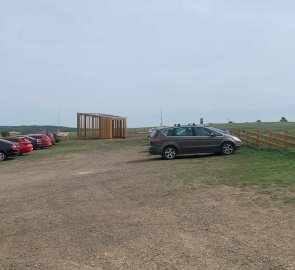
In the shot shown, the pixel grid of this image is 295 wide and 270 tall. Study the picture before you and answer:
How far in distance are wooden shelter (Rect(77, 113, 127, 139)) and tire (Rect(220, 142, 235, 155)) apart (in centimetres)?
3065

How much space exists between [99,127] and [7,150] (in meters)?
25.4

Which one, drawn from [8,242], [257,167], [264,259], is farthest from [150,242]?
[257,167]

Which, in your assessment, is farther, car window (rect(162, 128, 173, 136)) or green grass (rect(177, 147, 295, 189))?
car window (rect(162, 128, 173, 136))

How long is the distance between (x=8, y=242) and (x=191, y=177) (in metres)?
7.52

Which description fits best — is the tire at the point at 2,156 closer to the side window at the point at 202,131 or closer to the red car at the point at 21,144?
the red car at the point at 21,144

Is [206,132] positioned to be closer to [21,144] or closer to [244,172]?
[244,172]

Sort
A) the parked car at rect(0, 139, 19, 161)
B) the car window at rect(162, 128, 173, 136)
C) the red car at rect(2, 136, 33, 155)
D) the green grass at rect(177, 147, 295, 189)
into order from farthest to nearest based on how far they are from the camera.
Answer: the red car at rect(2, 136, 33, 155) < the parked car at rect(0, 139, 19, 161) < the car window at rect(162, 128, 173, 136) < the green grass at rect(177, 147, 295, 189)

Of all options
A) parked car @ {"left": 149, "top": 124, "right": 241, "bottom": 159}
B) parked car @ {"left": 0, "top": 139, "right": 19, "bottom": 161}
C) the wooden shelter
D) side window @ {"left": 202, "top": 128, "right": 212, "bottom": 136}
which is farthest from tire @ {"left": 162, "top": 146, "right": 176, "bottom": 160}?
the wooden shelter

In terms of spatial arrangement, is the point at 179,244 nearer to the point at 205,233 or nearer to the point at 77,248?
the point at 205,233

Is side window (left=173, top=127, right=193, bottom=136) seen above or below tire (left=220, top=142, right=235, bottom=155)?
above

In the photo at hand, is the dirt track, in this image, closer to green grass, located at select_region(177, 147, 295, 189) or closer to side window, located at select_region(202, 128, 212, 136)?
green grass, located at select_region(177, 147, 295, 189)

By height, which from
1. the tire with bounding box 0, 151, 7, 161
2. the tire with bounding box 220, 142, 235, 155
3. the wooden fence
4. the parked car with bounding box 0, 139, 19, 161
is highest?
the wooden fence

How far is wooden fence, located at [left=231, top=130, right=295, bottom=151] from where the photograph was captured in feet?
71.5

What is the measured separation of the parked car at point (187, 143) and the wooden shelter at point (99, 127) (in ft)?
98.8
